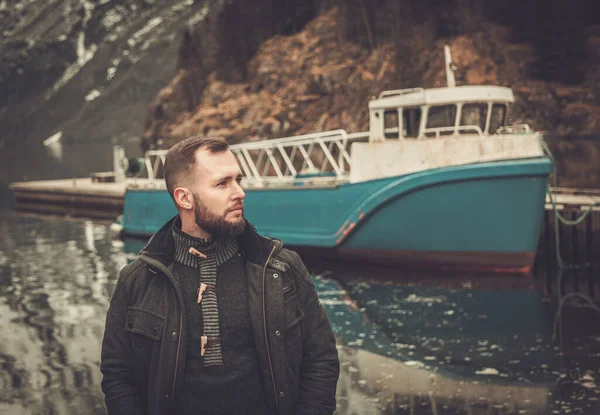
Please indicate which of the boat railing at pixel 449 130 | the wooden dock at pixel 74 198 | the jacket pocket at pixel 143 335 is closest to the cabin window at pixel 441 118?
the boat railing at pixel 449 130

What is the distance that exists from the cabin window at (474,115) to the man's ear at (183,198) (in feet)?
46.9

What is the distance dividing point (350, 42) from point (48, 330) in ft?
227

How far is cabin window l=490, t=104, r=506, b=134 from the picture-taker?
17.7 metres

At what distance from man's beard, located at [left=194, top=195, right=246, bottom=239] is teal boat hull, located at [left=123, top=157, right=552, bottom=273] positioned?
42.8ft

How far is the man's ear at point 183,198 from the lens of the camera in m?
Answer: 3.73

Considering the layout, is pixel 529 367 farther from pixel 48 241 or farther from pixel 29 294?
pixel 48 241

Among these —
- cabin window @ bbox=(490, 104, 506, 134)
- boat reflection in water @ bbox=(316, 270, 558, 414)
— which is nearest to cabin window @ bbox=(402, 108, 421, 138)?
cabin window @ bbox=(490, 104, 506, 134)

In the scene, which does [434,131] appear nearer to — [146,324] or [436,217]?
[436,217]

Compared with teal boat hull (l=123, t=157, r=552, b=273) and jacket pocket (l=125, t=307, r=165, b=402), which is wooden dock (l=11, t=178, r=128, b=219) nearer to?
teal boat hull (l=123, t=157, r=552, b=273)

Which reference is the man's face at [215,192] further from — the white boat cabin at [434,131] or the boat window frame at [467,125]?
the boat window frame at [467,125]

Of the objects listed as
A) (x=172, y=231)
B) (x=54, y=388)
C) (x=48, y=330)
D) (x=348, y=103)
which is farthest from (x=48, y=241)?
(x=348, y=103)

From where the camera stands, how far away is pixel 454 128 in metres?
17.4

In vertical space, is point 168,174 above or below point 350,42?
above

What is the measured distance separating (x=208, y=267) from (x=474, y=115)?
14466 mm
